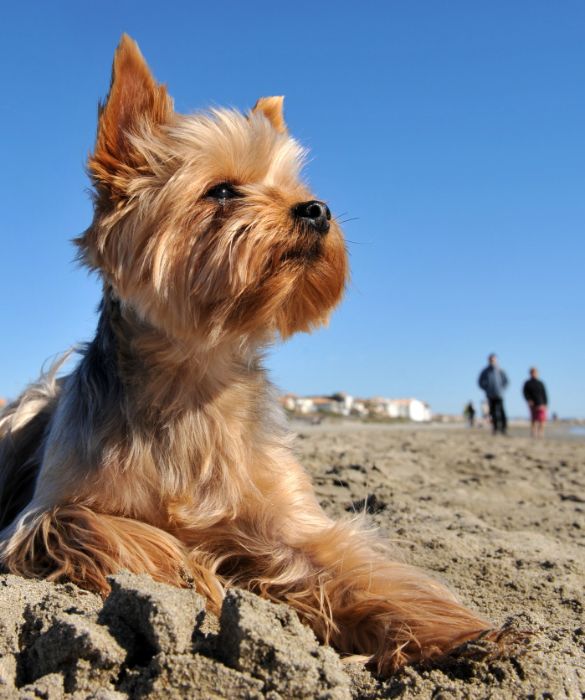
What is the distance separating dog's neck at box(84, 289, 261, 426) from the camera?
3715 mm

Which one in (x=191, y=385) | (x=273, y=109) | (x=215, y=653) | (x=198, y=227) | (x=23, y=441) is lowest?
(x=215, y=653)

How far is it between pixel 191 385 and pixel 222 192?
0.96 metres

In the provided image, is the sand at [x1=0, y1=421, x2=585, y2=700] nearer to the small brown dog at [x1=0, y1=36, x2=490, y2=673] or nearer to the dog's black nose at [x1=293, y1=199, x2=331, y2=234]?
the small brown dog at [x1=0, y1=36, x2=490, y2=673]

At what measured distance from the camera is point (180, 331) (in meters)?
3.74

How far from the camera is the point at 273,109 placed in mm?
4797

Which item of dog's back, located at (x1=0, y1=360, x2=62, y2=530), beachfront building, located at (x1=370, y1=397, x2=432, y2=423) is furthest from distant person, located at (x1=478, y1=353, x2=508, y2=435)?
beachfront building, located at (x1=370, y1=397, x2=432, y2=423)

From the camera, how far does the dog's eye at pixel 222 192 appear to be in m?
3.85

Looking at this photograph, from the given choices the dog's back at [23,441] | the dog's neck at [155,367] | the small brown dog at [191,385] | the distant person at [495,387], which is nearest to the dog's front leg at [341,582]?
the small brown dog at [191,385]

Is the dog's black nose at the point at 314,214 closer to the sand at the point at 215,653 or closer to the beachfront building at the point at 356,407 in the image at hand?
the sand at the point at 215,653

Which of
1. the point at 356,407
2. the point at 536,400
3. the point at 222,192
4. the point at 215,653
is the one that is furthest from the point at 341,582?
the point at 356,407

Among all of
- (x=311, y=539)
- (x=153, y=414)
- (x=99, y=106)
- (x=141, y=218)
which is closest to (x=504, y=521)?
(x=311, y=539)

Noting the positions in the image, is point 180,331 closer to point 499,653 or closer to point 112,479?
point 112,479

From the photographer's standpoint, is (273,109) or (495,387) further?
(495,387)

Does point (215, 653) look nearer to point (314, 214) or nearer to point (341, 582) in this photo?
point (341, 582)
